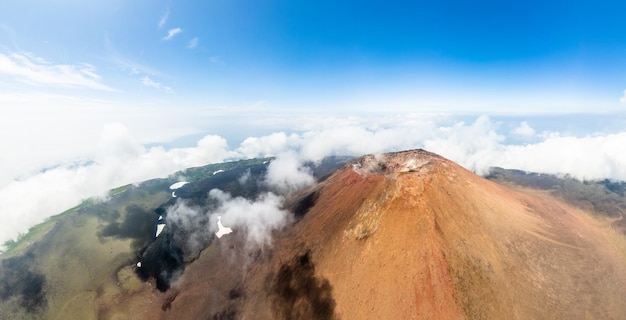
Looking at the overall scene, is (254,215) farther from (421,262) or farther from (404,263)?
(421,262)

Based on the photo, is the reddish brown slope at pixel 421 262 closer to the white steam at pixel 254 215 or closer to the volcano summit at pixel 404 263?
the volcano summit at pixel 404 263

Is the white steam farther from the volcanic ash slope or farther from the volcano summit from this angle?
the volcanic ash slope

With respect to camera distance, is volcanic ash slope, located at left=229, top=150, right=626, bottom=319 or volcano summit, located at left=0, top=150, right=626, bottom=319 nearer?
volcanic ash slope, located at left=229, top=150, right=626, bottom=319

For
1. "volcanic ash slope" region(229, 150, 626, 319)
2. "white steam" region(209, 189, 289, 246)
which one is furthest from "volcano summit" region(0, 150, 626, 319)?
"white steam" region(209, 189, 289, 246)

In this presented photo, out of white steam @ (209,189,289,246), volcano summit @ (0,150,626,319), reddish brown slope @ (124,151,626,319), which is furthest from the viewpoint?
white steam @ (209,189,289,246)

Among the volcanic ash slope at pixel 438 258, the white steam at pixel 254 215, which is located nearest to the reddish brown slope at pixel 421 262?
the volcanic ash slope at pixel 438 258
